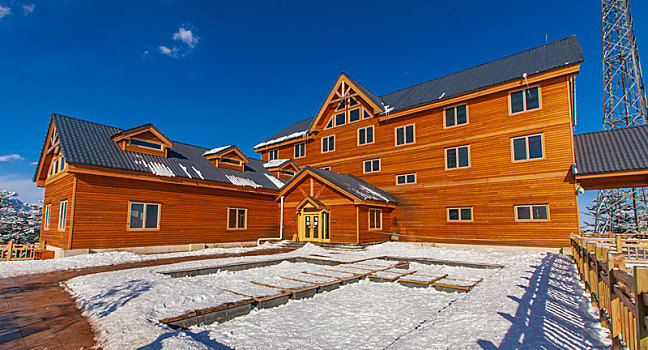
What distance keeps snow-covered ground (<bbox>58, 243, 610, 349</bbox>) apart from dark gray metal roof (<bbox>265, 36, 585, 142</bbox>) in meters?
12.1

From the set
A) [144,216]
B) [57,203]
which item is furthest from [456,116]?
[57,203]

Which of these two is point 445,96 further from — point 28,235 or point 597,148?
point 28,235

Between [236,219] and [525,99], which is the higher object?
[525,99]

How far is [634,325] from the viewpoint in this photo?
3.13m

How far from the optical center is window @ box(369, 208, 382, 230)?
1919 cm

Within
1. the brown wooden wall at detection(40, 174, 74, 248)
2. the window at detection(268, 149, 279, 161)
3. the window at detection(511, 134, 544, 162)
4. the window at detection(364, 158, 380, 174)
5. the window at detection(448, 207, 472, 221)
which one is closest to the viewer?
the brown wooden wall at detection(40, 174, 74, 248)

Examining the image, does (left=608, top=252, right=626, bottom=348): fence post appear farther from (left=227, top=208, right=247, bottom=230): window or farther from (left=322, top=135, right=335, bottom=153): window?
(left=322, top=135, right=335, bottom=153): window

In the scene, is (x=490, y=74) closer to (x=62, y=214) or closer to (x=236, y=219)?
(x=236, y=219)

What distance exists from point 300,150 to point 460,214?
13695mm

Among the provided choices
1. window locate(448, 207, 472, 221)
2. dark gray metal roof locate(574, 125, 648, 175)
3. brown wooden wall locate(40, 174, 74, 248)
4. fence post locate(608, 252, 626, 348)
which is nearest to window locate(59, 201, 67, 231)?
brown wooden wall locate(40, 174, 74, 248)

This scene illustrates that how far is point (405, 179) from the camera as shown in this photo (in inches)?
831

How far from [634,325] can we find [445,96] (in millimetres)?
18482

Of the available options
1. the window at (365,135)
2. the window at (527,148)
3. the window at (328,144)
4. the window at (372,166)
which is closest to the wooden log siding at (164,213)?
the window at (328,144)

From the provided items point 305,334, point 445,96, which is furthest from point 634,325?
point 445,96
